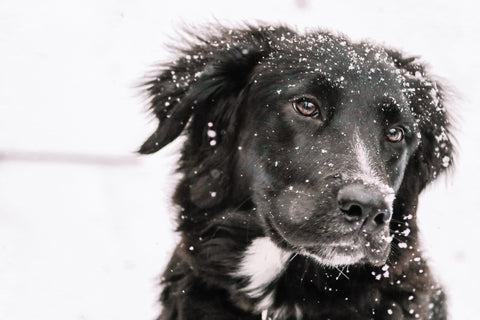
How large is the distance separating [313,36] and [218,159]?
852mm

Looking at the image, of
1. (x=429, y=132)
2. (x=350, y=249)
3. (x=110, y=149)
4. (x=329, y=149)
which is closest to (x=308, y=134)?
(x=329, y=149)

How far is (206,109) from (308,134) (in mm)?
682

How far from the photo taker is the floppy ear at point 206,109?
3.50m

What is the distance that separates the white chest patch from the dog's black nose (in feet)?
2.07

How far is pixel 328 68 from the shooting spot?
332 centimetres

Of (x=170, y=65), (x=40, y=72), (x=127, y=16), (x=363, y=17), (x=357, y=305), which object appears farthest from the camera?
(x=363, y=17)

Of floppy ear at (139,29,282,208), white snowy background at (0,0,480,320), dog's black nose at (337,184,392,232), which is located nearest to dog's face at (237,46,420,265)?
dog's black nose at (337,184,392,232)

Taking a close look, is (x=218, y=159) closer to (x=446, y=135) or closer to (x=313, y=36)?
(x=313, y=36)

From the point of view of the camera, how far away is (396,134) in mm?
3395


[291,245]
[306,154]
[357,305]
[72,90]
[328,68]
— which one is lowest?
[72,90]

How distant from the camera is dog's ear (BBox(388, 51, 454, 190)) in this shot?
12.1 feet

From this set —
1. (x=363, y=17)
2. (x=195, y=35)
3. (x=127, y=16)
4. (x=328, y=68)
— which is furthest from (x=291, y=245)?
(x=363, y=17)

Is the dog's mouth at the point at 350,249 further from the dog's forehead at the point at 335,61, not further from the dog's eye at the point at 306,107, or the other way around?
the dog's forehead at the point at 335,61

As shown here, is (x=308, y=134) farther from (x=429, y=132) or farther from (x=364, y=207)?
(x=429, y=132)
